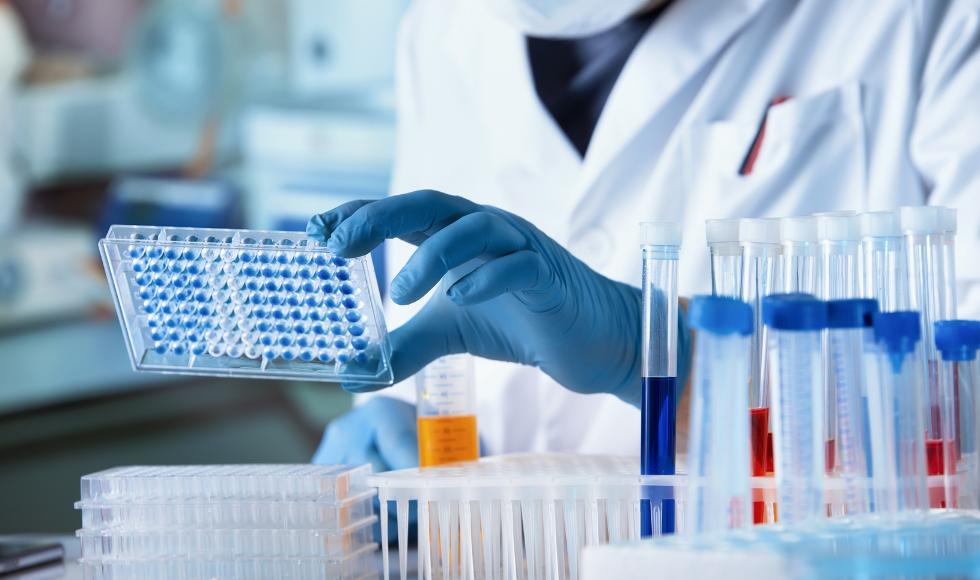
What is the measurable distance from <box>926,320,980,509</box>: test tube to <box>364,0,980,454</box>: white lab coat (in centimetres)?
51

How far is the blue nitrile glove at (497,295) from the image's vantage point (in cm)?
78

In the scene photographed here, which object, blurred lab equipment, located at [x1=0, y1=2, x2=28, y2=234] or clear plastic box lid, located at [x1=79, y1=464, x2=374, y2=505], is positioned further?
blurred lab equipment, located at [x1=0, y1=2, x2=28, y2=234]

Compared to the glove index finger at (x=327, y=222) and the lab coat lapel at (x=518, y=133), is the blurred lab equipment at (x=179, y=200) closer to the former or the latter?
the lab coat lapel at (x=518, y=133)

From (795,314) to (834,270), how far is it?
0.60ft

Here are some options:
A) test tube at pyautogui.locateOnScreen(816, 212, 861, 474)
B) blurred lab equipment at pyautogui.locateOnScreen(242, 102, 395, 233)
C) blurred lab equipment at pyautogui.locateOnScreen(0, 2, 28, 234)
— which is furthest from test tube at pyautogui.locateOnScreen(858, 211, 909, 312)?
blurred lab equipment at pyautogui.locateOnScreen(0, 2, 28, 234)

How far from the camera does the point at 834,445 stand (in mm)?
748

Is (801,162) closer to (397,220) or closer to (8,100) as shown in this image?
(397,220)

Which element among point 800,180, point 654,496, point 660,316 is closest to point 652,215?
point 800,180

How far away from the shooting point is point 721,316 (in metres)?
0.57

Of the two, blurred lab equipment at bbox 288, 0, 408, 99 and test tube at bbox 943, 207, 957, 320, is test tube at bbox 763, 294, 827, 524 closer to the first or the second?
test tube at bbox 943, 207, 957, 320

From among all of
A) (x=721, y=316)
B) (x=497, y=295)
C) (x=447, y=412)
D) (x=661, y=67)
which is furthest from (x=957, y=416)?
(x=661, y=67)

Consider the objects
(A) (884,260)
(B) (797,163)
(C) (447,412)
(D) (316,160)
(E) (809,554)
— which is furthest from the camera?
(D) (316,160)

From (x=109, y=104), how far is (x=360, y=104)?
865mm

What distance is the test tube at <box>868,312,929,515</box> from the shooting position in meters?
0.62
